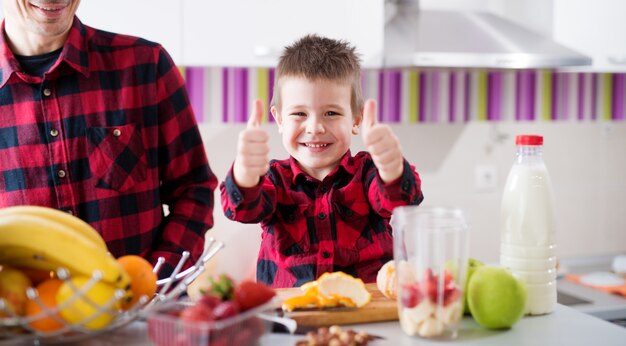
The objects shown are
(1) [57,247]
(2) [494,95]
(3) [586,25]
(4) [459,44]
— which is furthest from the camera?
(2) [494,95]

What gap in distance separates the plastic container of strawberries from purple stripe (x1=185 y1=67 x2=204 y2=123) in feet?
6.68

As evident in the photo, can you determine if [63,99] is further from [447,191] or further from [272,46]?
[447,191]

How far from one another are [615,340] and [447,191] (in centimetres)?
207

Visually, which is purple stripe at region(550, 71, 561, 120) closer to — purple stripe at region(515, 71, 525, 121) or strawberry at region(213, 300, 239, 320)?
purple stripe at region(515, 71, 525, 121)

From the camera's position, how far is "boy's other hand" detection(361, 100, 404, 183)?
104 cm

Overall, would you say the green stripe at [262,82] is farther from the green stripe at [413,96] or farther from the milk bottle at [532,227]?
the milk bottle at [532,227]

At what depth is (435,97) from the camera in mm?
3045

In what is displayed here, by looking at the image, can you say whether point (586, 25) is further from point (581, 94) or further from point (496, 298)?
point (496, 298)

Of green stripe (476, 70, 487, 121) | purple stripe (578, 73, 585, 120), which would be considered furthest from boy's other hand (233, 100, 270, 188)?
purple stripe (578, 73, 585, 120)

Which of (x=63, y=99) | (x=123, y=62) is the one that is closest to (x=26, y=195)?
(x=63, y=99)

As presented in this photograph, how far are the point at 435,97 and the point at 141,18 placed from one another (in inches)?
50.7

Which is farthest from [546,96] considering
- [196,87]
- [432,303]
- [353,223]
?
[432,303]

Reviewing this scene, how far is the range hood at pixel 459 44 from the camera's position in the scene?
2439mm

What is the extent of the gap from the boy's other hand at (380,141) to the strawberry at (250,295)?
0.98ft
